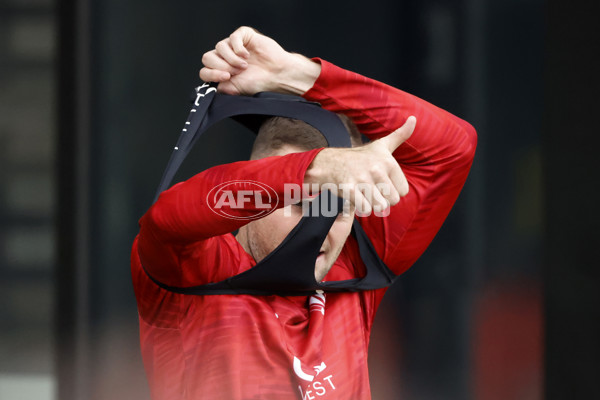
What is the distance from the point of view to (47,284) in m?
1.17

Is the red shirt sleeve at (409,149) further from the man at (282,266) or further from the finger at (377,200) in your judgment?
the finger at (377,200)

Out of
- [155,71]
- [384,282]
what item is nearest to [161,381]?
[384,282]

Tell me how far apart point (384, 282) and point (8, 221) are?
770 millimetres

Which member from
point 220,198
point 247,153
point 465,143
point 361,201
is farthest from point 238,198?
point 247,153

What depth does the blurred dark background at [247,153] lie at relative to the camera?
44.6 inches

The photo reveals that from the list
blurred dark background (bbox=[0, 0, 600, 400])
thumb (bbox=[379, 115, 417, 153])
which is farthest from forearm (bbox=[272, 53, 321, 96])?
blurred dark background (bbox=[0, 0, 600, 400])

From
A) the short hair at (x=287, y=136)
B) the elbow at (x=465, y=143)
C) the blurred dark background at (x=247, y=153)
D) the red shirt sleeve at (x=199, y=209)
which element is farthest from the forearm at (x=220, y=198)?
the blurred dark background at (x=247, y=153)

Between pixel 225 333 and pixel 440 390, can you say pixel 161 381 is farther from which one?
pixel 440 390

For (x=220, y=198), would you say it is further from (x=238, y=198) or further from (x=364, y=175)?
(x=364, y=175)

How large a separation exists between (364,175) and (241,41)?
0.27 m

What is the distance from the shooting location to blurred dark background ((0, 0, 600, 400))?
1134 mm

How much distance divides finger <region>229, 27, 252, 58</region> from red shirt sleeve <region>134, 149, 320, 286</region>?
0.56 ft

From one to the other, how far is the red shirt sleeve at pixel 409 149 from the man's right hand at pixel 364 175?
199 mm

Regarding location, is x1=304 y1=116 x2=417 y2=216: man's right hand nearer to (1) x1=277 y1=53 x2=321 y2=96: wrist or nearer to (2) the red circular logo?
(2) the red circular logo
